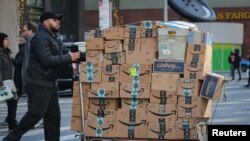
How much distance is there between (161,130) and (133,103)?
1.60 ft

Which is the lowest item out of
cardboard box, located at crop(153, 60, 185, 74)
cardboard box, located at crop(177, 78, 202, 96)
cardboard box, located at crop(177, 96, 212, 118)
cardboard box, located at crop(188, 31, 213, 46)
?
cardboard box, located at crop(177, 96, 212, 118)

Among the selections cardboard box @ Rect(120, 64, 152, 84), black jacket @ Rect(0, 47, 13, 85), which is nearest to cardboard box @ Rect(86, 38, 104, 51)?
cardboard box @ Rect(120, 64, 152, 84)

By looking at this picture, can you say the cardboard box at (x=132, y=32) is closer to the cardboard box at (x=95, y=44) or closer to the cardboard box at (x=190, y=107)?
the cardboard box at (x=95, y=44)

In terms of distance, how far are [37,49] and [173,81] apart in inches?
70.4

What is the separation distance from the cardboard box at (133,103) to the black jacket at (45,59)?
88cm

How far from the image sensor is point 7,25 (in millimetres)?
27219

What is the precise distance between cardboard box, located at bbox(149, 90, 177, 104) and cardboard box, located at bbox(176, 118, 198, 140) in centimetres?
26

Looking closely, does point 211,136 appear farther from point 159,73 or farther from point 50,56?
point 50,56

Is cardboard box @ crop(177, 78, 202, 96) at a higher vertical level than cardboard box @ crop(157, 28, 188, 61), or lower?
lower

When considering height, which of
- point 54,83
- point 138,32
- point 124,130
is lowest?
point 124,130

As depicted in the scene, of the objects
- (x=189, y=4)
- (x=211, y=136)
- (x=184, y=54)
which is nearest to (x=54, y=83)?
(x=184, y=54)

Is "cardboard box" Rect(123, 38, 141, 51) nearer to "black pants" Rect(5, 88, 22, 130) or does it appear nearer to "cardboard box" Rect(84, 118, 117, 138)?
"cardboard box" Rect(84, 118, 117, 138)

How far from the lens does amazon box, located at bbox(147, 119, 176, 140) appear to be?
26.0 ft

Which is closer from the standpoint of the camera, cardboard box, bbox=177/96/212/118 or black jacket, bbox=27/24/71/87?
cardboard box, bbox=177/96/212/118
